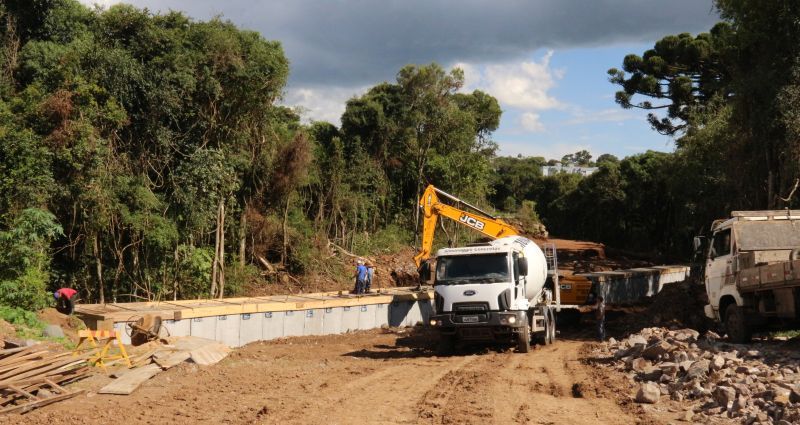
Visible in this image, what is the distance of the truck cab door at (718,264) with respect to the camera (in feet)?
49.9

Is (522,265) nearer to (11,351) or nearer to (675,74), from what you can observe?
(11,351)

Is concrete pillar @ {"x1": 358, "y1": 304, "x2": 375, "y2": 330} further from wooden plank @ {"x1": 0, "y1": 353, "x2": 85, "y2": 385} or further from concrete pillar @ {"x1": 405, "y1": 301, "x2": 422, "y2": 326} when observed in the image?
wooden plank @ {"x1": 0, "y1": 353, "x2": 85, "y2": 385}

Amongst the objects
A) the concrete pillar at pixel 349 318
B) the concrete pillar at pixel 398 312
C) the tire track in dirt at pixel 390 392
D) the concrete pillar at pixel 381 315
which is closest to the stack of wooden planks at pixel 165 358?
the tire track in dirt at pixel 390 392

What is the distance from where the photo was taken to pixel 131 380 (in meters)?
11.2

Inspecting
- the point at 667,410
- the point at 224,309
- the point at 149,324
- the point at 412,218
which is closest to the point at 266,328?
the point at 224,309

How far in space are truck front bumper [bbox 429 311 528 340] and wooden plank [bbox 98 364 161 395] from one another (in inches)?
250

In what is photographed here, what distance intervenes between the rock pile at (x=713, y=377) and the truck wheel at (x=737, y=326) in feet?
2.02

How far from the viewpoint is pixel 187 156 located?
22.0 metres

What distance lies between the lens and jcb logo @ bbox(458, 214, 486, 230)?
20.8 m

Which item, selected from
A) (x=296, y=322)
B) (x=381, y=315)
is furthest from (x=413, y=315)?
(x=296, y=322)

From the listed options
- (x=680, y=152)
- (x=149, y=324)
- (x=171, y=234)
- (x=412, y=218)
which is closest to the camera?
(x=149, y=324)

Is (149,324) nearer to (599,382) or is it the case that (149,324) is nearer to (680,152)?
(599,382)

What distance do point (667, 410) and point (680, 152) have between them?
31.6 m

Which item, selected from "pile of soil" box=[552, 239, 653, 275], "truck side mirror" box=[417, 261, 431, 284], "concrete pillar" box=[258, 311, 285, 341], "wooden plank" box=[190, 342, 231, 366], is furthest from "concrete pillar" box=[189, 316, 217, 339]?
"pile of soil" box=[552, 239, 653, 275]
